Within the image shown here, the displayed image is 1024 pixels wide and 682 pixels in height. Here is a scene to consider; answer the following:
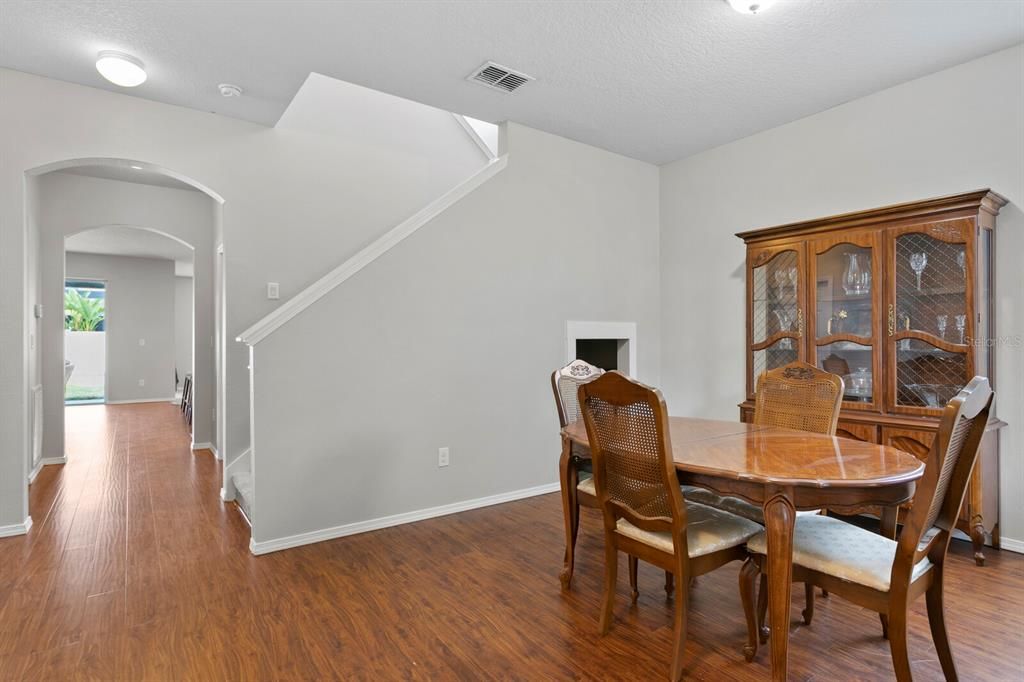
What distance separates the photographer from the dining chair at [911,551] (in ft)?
4.88

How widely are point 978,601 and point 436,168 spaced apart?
4578mm

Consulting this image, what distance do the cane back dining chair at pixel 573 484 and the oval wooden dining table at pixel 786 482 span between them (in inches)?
22.8

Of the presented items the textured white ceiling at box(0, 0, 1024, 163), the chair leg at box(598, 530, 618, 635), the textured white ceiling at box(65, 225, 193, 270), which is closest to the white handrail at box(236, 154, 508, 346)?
the textured white ceiling at box(0, 0, 1024, 163)

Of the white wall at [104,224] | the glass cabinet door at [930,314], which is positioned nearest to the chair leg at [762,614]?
the glass cabinet door at [930,314]

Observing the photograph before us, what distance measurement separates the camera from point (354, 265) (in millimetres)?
3232

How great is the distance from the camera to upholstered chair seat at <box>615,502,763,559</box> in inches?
71.6

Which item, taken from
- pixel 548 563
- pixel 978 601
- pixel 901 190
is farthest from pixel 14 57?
pixel 978 601

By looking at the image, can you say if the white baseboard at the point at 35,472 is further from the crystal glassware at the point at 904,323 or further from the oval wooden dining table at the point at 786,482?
the crystal glassware at the point at 904,323

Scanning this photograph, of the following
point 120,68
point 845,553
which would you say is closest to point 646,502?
point 845,553

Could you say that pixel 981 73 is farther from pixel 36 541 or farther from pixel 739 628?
pixel 36 541

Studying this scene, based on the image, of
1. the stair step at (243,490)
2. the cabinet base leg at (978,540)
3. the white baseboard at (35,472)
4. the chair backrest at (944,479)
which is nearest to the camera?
the chair backrest at (944,479)

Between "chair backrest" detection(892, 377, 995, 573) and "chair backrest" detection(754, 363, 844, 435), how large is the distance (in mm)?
833

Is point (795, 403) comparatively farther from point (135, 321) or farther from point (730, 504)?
point (135, 321)

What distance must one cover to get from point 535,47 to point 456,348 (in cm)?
191
